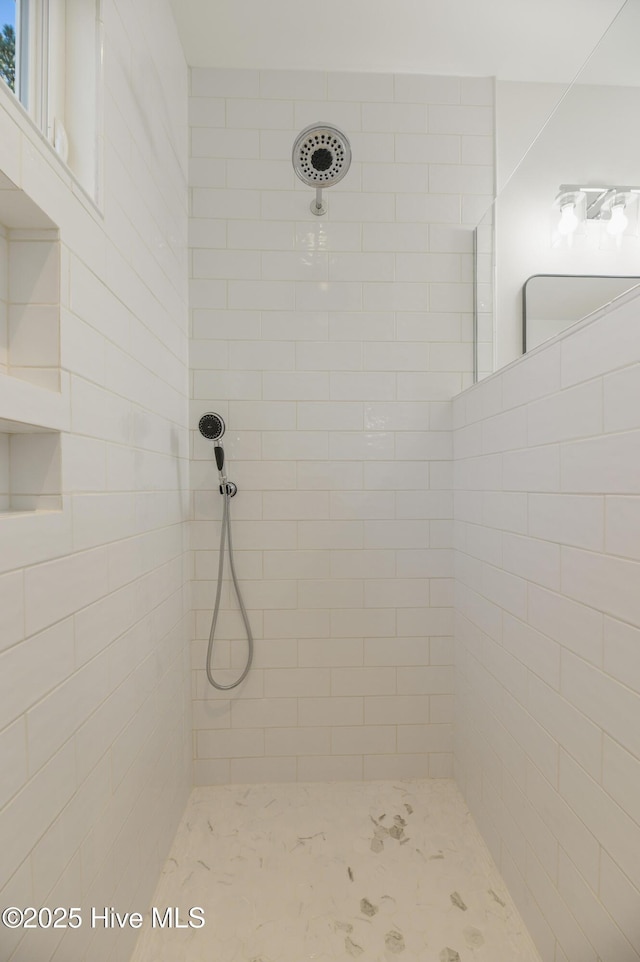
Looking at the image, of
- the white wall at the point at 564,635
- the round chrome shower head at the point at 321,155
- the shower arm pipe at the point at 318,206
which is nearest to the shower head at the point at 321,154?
the round chrome shower head at the point at 321,155

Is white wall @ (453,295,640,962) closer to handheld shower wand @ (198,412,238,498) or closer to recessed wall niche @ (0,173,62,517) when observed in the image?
handheld shower wand @ (198,412,238,498)

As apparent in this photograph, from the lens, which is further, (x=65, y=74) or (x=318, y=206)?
(x=318, y=206)

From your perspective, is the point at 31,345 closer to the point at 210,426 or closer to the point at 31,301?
the point at 31,301

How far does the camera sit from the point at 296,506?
1.89 m

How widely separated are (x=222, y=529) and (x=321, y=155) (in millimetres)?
1300

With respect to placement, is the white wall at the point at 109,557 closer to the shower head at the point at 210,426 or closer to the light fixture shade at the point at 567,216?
the shower head at the point at 210,426

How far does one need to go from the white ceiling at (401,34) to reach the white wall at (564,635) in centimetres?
131

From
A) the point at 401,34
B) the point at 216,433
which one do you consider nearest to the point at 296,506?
the point at 216,433

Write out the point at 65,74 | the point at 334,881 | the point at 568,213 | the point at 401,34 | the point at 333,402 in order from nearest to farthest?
the point at 65,74, the point at 568,213, the point at 334,881, the point at 401,34, the point at 333,402

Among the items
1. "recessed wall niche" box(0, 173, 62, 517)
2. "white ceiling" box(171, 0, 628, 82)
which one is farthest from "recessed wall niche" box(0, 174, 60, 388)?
"white ceiling" box(171, 0, 628, 82)

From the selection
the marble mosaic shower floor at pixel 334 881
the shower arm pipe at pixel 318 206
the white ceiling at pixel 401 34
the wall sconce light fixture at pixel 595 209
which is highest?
the white ceiling at pixel 401 34

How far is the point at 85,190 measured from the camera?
100 centimetres

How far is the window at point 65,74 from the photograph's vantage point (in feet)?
3.18

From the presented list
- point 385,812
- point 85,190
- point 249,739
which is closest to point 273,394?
point 85,190
